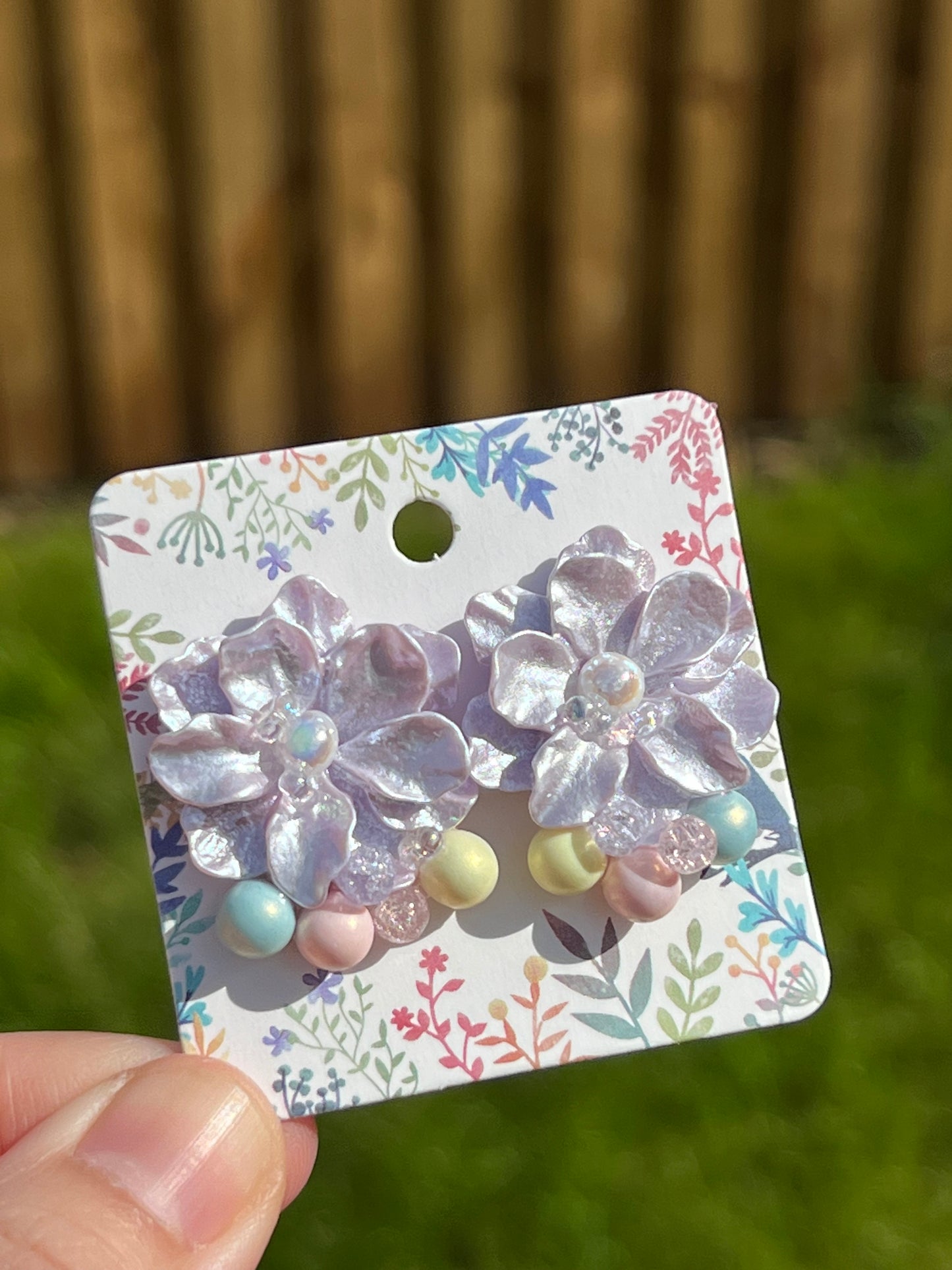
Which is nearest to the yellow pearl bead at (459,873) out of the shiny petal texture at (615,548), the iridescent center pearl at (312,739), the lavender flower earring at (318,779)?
the lavender flower earring at (318,779)

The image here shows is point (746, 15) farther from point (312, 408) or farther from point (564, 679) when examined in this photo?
point (564, 679)

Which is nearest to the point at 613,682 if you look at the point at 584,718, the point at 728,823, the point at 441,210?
the point at 584,718

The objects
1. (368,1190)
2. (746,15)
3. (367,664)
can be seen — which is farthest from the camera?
(746,15)

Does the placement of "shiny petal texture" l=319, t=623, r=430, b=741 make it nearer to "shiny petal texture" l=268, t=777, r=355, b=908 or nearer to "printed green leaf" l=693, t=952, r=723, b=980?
"shiny petal texture" l=268, t=777, r=355, b=908

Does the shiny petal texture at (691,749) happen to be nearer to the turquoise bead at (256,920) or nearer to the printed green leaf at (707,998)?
the printed green leaf at (707,998)

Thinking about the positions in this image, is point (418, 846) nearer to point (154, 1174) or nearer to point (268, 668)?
point (268, 668)

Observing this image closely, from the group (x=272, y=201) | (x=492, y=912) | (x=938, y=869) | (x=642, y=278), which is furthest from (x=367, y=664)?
(x=642, y=278)
